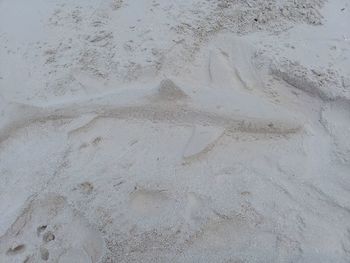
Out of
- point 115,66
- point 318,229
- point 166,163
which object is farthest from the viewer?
point 115,66

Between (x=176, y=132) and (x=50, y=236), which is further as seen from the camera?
(x=176, y=132)

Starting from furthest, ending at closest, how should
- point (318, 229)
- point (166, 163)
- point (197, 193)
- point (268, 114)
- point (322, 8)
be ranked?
point (322, 8) < point (268, 114) < point (166, 163) < point (197, 193) < point (318, 229)

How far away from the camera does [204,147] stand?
2154 millimetres

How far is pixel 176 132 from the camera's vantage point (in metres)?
2.26

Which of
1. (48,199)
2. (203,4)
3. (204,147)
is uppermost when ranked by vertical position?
(203,4)

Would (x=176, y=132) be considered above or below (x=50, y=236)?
above

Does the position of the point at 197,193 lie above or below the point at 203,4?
below

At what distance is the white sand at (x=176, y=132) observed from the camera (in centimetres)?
190

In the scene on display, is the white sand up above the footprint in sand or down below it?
above

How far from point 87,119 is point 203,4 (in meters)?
1.08

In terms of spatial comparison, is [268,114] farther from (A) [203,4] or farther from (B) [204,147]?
(A) [203,4]

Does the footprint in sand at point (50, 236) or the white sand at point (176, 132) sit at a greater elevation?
the white sand at point (176, 132)

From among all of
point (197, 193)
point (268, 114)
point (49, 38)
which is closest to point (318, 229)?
point (197, 193)

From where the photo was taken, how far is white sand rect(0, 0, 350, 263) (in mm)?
1897
